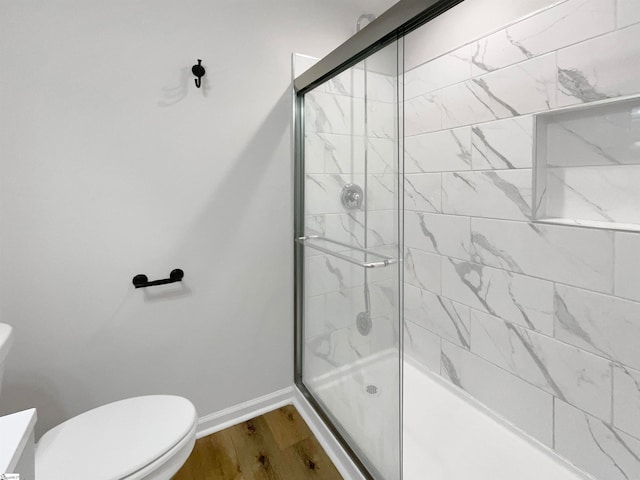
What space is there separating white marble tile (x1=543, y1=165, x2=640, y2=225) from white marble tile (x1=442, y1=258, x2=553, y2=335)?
1.02 feet

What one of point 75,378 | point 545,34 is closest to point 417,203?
point 545,34

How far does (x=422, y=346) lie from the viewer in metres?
2.04

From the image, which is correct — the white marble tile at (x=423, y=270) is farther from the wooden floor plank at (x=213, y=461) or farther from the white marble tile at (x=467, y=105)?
the wooden floor plank at (x=213, y=461)

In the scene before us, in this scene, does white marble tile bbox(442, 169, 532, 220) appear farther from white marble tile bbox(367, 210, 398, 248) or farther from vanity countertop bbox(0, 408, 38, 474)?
vanity countertop bbox(0, 408, 38, 474)

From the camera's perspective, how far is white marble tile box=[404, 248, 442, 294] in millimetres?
1912

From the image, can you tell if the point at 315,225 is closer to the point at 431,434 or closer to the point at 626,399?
the point at 431,434

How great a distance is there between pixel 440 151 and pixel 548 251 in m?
0.77

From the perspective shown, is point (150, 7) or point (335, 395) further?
point (335, 395)

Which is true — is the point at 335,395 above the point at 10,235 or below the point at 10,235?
below

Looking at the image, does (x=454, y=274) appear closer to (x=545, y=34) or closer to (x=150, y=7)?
(x=545, y=34)

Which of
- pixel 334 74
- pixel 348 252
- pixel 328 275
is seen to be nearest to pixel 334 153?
pixel 334 74

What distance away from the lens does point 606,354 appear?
1.20 m

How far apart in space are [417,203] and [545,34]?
97 centimetres

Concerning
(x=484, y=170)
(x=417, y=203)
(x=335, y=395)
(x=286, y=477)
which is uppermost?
(x=484, y=170)
